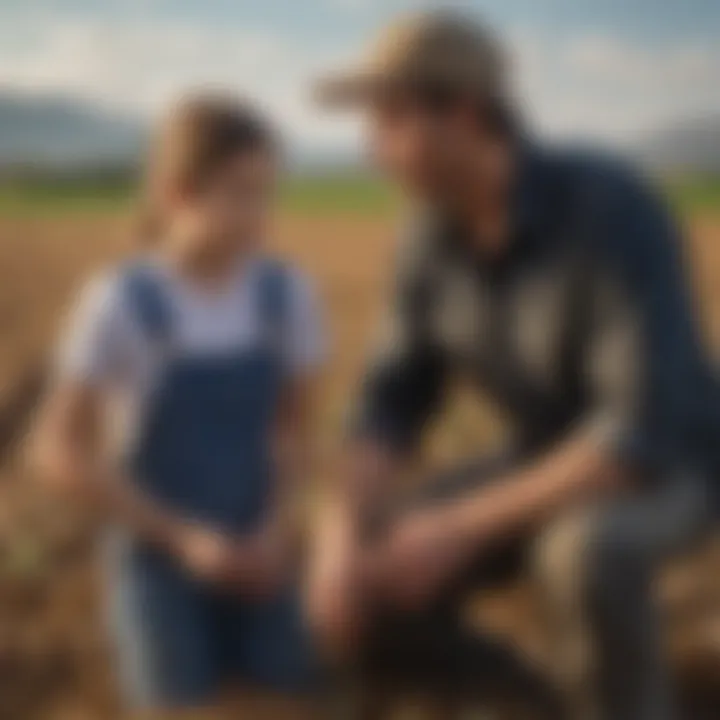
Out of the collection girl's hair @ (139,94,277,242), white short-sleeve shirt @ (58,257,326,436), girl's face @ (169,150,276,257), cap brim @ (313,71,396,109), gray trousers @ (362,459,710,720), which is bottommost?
gray trousers @ (362,459,710,720)

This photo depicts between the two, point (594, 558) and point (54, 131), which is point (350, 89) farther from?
point (594, 558)

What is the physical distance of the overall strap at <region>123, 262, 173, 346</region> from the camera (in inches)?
36.8

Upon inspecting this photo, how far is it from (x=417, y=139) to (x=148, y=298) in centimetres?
20

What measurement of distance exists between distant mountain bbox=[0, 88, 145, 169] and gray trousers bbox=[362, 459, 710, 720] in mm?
322

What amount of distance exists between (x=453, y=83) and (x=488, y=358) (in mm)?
197

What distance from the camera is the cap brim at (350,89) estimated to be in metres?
0.93

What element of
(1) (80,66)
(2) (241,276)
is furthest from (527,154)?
(1) (80,66)

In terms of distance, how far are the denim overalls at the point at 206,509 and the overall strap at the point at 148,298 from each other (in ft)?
0.08

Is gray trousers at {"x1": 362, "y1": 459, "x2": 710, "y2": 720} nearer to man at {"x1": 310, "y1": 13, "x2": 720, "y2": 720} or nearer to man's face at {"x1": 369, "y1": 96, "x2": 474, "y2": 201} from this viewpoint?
man at {"x1": 310, "y1": 13, "x2": 720, "y2": 720}

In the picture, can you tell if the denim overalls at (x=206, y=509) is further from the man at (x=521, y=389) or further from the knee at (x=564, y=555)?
the knee at (x=564, y=555)

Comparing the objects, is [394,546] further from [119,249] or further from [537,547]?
[119,249]

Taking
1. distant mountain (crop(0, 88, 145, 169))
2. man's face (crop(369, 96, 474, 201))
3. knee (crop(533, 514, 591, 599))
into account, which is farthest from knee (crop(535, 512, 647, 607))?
distant mountain (crop(0, 88, 145, 169))

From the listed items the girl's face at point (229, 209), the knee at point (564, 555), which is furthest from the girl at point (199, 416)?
the knee at point (564, 555)

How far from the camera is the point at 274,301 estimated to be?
0.96 metres
